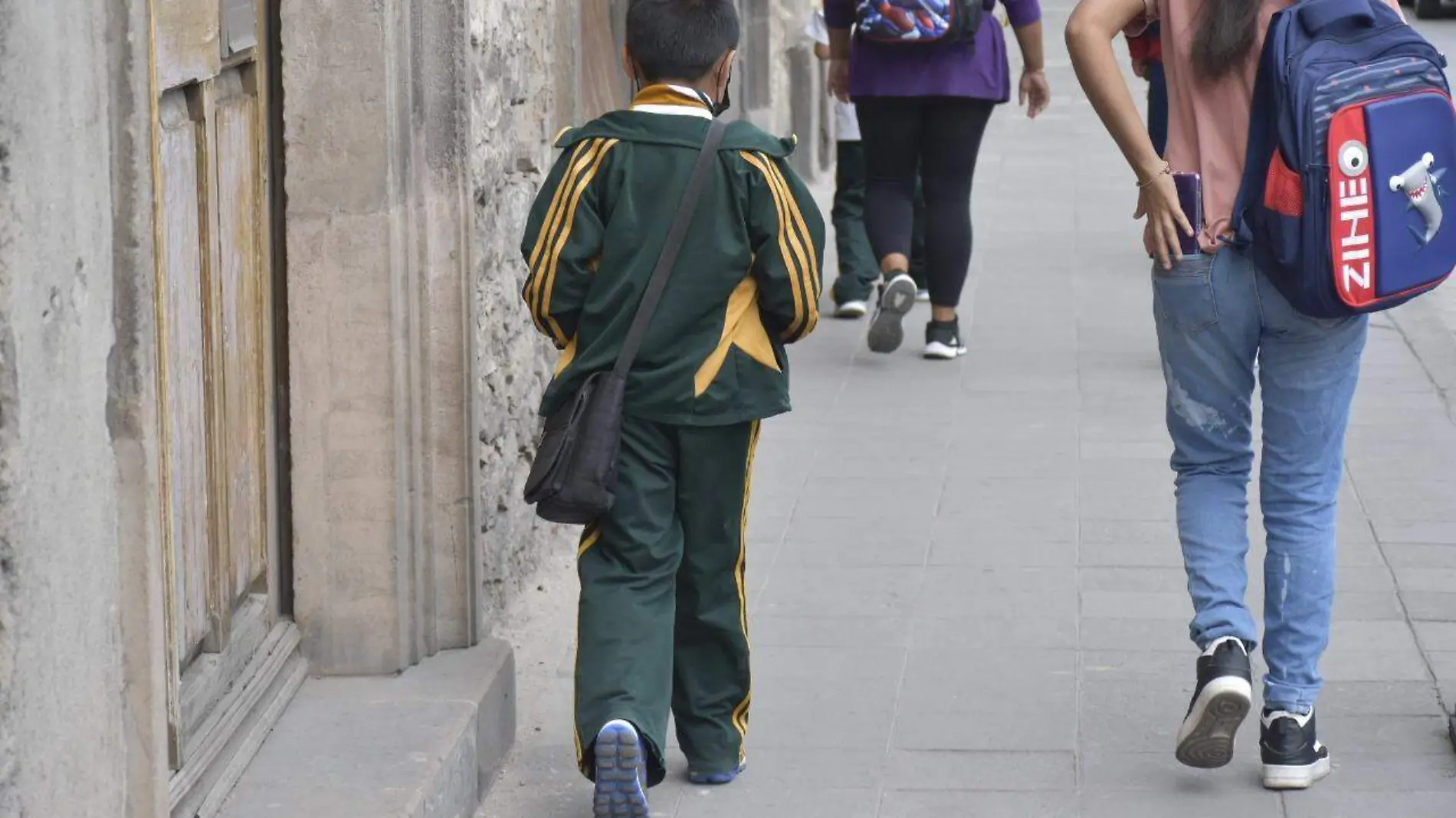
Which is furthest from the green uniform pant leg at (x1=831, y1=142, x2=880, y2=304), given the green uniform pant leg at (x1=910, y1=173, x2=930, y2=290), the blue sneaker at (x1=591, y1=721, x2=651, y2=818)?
the blue sneaker at (x1=591, y1=721, x2=651, y2=818)

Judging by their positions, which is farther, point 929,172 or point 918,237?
point 918,237

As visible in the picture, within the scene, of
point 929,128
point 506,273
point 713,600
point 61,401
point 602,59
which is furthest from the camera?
point 929,128

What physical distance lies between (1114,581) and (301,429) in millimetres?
2227

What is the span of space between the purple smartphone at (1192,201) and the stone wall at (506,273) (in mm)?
1376

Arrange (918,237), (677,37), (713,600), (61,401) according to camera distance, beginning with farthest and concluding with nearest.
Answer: (918,237) < (713,600) < (677,37) < (61,401)

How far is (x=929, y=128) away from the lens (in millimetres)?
8203

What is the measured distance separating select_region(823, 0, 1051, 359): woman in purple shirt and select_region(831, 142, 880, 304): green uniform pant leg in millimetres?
733

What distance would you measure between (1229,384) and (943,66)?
3.84 metres

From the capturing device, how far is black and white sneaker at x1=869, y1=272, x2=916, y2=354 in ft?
27.1

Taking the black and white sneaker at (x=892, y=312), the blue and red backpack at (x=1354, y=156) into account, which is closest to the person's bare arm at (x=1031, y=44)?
the black and white sneaker at (x=892, y=312)

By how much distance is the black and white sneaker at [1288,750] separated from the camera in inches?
171

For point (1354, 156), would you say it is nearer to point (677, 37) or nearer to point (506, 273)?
point (677, 37)

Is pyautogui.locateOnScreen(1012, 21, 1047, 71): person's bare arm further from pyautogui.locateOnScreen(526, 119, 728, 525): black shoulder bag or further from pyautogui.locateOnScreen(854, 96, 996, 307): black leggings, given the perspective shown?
pyautogui.locateOnScreen(526, 119, 728, 525): black shoulder bag

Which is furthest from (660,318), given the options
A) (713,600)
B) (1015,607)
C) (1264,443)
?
(1015,607)
